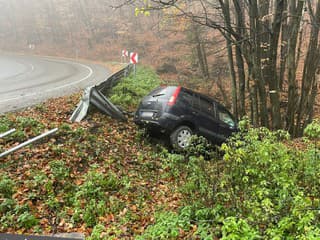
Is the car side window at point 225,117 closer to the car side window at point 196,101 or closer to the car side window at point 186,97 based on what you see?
the car side window at point 196,101

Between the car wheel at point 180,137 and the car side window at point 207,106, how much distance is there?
3.04ft

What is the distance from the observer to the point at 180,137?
29.0ft

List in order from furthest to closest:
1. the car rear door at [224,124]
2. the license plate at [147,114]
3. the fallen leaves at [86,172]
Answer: the car rear door at [224,124] < the license plate at [147,114] < the fallen leaves at [86,172]

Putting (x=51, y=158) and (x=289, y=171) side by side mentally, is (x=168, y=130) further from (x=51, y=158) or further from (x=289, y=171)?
(x=289, y=171)

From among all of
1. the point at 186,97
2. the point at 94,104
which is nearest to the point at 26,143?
the point at 94,104

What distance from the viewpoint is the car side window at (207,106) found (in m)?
9.48

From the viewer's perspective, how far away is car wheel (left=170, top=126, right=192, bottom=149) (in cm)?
870

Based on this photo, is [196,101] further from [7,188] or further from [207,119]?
[7,188]

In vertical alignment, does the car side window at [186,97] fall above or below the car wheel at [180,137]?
above

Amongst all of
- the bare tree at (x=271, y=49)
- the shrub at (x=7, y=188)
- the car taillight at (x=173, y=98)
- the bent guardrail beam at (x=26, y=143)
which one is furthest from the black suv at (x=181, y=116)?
the shrub at (x=7, y=188)

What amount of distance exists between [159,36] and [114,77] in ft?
83.8

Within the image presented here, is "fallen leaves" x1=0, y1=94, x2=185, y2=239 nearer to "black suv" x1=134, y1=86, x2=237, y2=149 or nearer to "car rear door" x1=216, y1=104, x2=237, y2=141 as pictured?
"black suv" x1=134, y1=86, x2=237, y2=149

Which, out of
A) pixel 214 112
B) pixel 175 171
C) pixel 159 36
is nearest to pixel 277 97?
pixel 214 112

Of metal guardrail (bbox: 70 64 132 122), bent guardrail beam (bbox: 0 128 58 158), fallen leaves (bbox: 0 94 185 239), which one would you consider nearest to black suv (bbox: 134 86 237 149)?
fallen leaves (bbox: 0 94 185 239)
